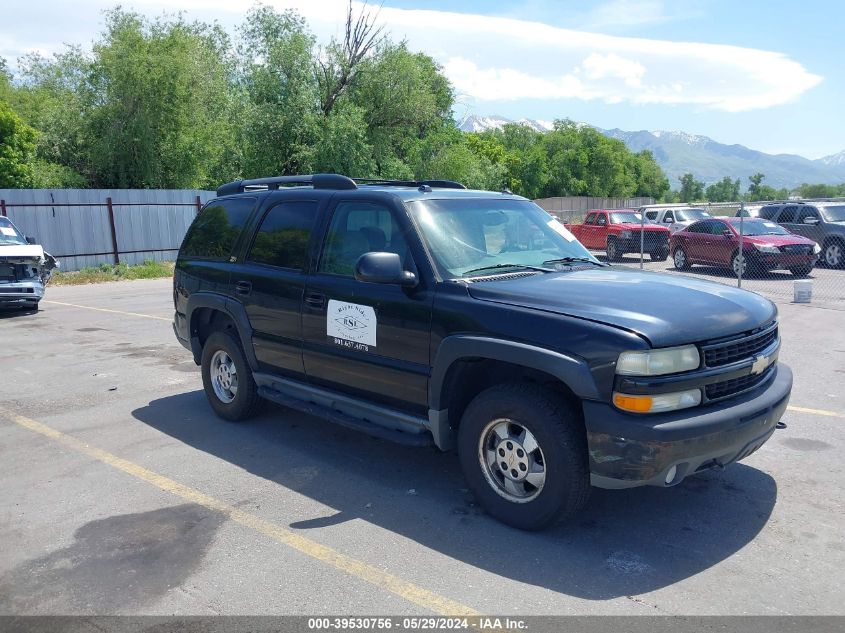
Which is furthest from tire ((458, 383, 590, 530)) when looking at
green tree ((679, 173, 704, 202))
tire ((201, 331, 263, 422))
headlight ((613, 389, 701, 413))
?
green tree ((679, 173, 704, 202))

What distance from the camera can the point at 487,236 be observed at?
4949 millimetres

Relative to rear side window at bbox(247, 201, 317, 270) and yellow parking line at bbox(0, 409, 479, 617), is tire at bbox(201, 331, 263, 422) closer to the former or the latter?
rear side window at bbox(247, 201, 317, 270)

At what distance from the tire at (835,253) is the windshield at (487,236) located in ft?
56.7

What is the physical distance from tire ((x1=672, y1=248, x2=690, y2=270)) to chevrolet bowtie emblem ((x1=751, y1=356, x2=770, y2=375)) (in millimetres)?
16527

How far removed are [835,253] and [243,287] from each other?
738 inches

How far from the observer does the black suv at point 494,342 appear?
12.1 ft

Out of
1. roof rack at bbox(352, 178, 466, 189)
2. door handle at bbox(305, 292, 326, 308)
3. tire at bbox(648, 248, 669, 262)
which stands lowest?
tire at bbox(648, 248, 669, 262)

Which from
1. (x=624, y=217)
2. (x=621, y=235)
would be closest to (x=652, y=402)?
(x=621, y=235)

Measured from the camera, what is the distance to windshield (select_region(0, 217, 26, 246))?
12830 millimetres

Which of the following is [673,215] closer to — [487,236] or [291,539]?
[487,236]

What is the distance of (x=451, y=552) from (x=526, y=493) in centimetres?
57

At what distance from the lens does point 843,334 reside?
10406 mm

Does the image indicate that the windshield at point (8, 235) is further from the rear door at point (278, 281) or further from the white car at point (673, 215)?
the white car at point (673, 215)

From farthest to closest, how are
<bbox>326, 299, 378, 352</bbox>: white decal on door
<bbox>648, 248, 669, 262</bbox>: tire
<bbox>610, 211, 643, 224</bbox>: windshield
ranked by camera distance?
<bbox>610, 211, 643, 224</bbox>: windshield → <bbox>648, 248, 669, 262</bbox>: tire → <bbox>326, 299, 378, 352</bbox>: white decal on door
